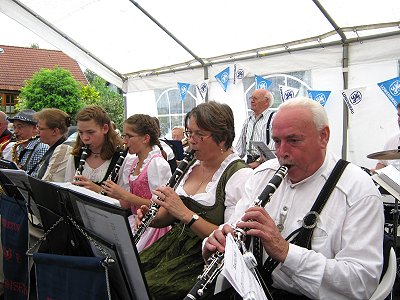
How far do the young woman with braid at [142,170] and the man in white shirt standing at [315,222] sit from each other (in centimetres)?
130

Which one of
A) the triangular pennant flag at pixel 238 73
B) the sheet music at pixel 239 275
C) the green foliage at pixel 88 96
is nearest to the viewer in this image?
the sheet music at pixel 239 275

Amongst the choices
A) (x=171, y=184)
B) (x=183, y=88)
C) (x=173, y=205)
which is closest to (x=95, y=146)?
(x=171, y=184)

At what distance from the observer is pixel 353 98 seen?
6066 mm

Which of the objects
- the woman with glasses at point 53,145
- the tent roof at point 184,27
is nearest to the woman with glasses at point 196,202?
the woman with glasses at point 53,145

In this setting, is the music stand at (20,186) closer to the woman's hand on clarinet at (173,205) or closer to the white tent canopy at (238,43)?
the woman's hand on clarinet at (173,205)

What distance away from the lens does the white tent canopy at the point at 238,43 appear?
5.79 metres

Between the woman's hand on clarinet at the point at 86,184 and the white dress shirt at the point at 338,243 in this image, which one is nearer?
the white dress shirt at the point at 338,243

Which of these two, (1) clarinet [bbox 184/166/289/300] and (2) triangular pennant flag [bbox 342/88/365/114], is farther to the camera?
(2) triangular pennant flag [bbox 342/88/365/114]

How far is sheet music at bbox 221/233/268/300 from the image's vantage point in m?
1.37

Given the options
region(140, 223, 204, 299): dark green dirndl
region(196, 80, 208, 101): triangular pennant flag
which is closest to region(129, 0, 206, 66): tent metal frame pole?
region(196, 80, 208, 101): triangular pennant flag

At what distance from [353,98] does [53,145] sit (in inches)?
168

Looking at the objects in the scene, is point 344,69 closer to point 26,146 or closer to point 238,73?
point 238,73

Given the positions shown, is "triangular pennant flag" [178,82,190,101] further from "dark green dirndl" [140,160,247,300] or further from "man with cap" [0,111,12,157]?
"dark green dirndl" [140,160,247,300]

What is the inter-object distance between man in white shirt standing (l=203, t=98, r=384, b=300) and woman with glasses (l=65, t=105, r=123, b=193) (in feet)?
6.59
